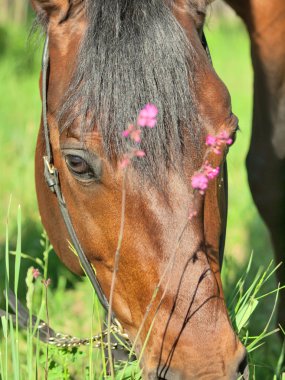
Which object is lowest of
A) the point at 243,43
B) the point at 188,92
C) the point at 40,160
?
the point at 243,43

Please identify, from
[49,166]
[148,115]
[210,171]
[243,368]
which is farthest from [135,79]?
[243,368]

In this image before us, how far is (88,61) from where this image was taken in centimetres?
216

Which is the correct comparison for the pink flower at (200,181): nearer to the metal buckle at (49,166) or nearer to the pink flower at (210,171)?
the pink flower at (210,171)

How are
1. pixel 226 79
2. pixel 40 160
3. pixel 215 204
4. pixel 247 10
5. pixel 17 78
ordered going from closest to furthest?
pixel 215 204 < pixel 40 160 < pixel 247 10 < pixel 17 78 < pixel 226 79

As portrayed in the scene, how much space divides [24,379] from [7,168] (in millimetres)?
3197

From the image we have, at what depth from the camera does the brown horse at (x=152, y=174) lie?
1995 millimetres

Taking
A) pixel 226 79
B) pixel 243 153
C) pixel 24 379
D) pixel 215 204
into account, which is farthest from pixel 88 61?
pixel 226 79

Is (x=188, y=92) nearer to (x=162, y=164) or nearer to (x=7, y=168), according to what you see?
(x=162, y=164)

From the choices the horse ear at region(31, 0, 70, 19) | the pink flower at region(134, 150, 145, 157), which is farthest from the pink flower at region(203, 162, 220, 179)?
the horse ear at region(31, 0, 70, 19)

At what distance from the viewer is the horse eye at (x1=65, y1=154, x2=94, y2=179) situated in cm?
213

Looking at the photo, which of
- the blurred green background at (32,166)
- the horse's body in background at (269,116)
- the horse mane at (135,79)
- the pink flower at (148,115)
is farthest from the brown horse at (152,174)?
the horse's body in background at (269,116)

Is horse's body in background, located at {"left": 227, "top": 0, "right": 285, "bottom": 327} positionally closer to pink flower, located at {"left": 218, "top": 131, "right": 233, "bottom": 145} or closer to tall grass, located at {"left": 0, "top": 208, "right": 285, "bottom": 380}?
tall grass, located at {"left": 0, "top": 208, "right": 285, "bottom": 380}

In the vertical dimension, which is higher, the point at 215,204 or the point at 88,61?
the point at 88,61

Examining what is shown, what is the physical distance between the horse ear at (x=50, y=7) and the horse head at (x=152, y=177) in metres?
0.09
